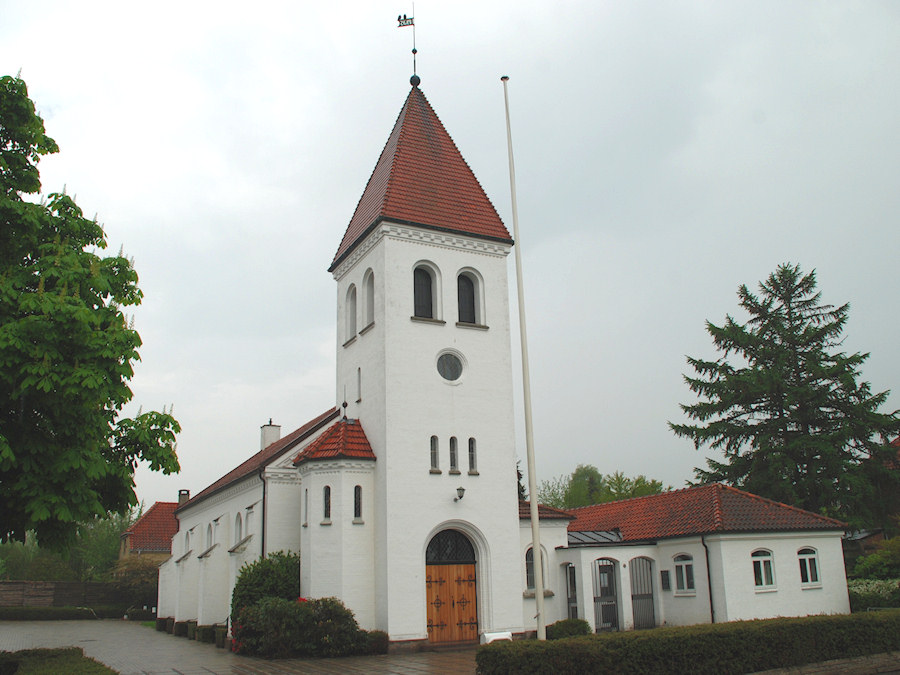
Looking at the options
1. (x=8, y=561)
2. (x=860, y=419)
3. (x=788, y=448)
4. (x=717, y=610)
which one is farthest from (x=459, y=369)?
(x=8, y=561)

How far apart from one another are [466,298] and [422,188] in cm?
421

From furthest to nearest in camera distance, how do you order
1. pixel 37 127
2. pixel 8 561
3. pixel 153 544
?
pixel 8 561, pixel 153 544, pixel 37 127

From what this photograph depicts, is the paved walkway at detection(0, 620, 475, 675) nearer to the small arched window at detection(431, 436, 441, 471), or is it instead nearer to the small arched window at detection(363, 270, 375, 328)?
the small arched window at detection(431, 436, 441, 471)

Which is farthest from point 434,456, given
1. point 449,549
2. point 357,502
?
point 449,549

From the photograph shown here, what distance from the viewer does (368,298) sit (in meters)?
26.7

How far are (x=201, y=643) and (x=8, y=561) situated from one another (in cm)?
4861

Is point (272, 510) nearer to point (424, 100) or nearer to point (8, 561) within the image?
point (424, 100)

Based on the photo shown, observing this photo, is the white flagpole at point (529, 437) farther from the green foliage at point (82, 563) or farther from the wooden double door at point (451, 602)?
the green foliage at point (82, 563)

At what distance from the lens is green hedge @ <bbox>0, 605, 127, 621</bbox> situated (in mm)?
47594

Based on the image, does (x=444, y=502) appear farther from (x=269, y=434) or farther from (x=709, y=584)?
(x=269, y=434)

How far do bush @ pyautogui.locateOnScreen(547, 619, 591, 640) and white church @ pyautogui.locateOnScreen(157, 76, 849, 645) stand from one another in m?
1.12

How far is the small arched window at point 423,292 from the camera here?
25.7 meters

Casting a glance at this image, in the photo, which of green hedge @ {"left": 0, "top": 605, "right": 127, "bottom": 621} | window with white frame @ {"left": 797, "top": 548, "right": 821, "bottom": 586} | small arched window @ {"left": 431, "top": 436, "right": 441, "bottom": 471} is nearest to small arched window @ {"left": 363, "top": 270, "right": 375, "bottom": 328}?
small arched window @ {"left": 431, "top": 436, "right": 441, "bottom": 471}

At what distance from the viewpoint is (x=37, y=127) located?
13.4 m
